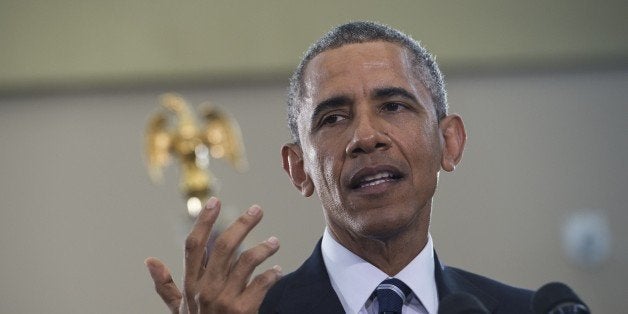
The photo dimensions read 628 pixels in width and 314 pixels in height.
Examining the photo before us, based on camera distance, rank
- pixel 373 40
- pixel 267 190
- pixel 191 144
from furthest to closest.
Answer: pixel 267 190
pixel 191 144
pixel 373 40

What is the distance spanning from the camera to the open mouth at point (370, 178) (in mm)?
2355

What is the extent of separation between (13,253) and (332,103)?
432 cm

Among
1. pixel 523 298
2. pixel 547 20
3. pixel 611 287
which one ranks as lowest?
pixel 611 287

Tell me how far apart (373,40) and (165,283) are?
0.76 meters

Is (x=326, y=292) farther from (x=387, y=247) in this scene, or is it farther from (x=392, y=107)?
(x=392, y=107)

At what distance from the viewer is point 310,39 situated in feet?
21.8

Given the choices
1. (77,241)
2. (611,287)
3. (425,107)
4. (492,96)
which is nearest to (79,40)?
(77,241)

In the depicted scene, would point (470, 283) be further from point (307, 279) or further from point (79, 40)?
point (79, 40)

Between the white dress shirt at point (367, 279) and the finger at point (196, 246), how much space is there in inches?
17.0

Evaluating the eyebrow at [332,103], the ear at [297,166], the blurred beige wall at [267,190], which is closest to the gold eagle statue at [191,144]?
the blurred beige wall at [267,190]

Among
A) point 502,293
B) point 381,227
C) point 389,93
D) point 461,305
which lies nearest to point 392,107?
point 389,93

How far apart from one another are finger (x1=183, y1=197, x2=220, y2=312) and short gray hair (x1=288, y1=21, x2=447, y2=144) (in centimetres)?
65

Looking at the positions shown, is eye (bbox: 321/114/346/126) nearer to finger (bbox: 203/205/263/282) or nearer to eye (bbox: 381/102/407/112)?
eye (bbox: 381/102/407/112)

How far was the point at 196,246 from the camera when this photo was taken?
6.71 feet
